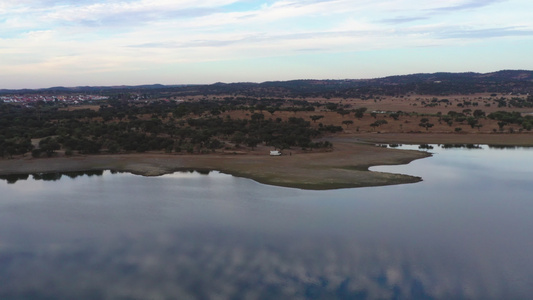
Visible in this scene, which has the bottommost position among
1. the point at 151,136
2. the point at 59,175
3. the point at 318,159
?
the point at 59,175

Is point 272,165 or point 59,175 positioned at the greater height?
point 272,165

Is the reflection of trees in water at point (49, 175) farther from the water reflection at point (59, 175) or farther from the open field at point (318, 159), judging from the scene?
the open field at point (318, 159)

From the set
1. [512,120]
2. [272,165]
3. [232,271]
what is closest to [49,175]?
[272,165]

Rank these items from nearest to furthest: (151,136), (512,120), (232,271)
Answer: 1. (232,271)
2. (151,136)
3. (512,120)

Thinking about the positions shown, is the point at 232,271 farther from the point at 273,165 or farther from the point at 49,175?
the point at 49,175

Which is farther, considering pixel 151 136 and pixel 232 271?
pixel 151 136

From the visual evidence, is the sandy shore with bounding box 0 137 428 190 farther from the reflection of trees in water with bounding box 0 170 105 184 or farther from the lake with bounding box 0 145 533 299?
the lake with bounding box 0 145 533 299

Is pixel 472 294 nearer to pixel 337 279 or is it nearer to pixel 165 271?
pixel 337 279
